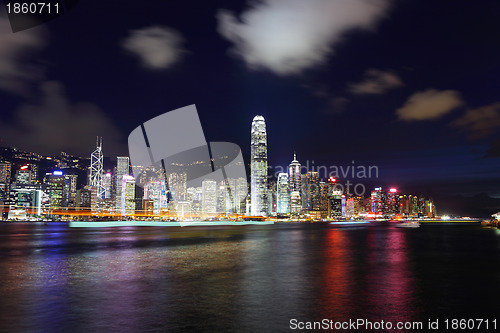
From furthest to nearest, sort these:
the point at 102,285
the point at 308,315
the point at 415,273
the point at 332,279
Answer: the point at 415,273, the point at 332,279, the point at 102,285, the point at 308,315

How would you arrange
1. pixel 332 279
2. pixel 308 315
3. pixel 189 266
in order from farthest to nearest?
pixel 189 266 → pixel 332 279 → pixel 308 315

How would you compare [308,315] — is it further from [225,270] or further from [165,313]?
[225,270]

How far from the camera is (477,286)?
20.5 metres

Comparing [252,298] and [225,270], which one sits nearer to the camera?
[252,298]

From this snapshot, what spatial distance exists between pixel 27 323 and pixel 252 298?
8408mm

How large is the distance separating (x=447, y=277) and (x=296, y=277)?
923 centimetres

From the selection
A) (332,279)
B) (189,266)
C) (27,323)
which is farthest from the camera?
(189,266)

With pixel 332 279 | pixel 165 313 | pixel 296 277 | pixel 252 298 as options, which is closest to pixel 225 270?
pixel 296 277

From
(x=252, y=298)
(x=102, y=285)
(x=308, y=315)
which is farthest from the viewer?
(x=102, y=285)

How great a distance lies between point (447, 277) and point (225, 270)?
13.8 meters

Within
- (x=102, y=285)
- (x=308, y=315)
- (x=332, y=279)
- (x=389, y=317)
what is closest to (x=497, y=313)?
(x=389, y=317)

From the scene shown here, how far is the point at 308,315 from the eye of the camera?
13.8 m

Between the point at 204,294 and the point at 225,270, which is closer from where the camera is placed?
the point at 204,294

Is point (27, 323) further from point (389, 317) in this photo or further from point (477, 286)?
point (477, 286)
